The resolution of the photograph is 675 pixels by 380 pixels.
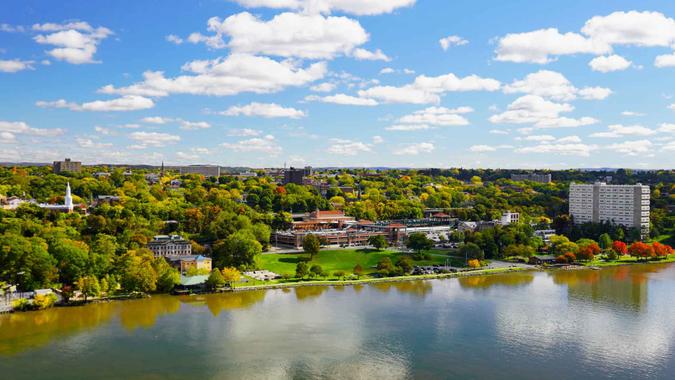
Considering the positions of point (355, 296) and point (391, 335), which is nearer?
point (391, 335)

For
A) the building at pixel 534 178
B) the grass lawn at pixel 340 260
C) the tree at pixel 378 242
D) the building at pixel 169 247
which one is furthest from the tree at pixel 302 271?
the building at pixel 534 178

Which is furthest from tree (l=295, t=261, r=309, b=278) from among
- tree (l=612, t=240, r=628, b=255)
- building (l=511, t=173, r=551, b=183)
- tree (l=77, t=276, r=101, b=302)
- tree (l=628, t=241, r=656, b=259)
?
building (l=511, t=173, r=551, b=183)

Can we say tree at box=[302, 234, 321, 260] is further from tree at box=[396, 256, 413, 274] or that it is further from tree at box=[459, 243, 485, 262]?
tree at box=[459, 243, 485, 262]

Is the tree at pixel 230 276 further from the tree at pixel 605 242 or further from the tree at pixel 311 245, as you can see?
the tree at pixel 605 242

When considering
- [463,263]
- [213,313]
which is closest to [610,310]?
[463,263]

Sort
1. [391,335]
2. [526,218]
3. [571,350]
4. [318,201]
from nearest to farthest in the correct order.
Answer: [571,350], [391,335], [526,218], [318,201]

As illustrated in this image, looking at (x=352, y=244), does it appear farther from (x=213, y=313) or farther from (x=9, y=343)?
(x=9, y=343)
